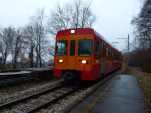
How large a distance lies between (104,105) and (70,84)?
9342 millimetres

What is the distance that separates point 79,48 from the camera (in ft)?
A: 62.0

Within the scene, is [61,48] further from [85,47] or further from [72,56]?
[85,47]

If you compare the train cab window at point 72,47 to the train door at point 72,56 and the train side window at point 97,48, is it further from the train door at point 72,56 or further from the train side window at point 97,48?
the train side window at point 97,48

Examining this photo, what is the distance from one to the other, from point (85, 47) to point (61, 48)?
149cm

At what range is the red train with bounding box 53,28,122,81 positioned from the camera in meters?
18.5

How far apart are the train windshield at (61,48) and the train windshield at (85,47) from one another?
892mm

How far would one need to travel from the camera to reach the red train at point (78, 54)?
18547 mm

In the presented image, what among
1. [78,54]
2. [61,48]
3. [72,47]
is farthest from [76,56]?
[61,48]

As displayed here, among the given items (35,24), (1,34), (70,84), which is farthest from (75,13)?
(1,34)

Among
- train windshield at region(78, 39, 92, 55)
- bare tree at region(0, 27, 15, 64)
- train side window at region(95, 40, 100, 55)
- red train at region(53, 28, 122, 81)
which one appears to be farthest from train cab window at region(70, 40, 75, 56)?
bare tree at region(0, 27, 15, 64)

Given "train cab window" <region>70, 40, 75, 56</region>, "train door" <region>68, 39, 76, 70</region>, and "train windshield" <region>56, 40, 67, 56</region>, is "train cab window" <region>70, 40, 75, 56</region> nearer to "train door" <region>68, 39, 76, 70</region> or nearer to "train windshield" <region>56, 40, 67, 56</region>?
"train door" <region>68, 39, 76, 70</region>

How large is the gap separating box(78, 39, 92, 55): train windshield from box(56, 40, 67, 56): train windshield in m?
0.89

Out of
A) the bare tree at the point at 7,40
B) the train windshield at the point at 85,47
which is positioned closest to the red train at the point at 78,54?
the train windshield at the point at 85,47

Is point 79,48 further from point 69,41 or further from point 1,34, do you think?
point 1,34
